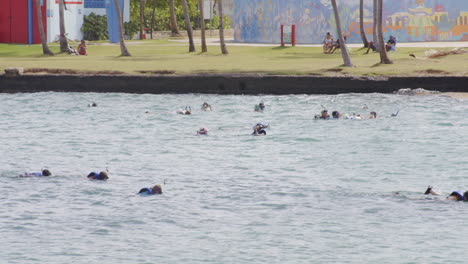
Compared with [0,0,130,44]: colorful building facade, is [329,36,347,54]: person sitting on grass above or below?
below

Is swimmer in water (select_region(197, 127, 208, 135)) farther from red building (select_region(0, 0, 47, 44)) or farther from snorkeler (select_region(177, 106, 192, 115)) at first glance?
red building (select_region(0, 0, 47, 44))

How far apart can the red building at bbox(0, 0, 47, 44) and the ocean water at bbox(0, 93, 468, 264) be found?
1105 inches

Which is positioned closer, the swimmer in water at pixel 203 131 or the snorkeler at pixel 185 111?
the swimmer in water at pixel 203 131

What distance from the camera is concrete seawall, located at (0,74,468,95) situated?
109ft

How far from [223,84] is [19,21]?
27.8m

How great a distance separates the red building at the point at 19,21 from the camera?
58.1m

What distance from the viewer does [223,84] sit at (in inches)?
1363

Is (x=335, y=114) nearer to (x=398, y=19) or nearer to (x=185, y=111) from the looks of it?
(x=185, y=111)

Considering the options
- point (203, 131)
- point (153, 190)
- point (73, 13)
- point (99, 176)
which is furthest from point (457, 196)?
point (73, 13)

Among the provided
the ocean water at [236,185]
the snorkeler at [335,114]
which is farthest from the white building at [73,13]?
the snorkeler at [335,114]

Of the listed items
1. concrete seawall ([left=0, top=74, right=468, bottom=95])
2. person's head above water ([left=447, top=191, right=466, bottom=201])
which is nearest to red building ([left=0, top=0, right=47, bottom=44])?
concrete seawall ([left=0, top=74, right=468, bottom=95])

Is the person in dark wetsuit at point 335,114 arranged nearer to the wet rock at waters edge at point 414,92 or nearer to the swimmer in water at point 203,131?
the swimmer in water at point 203,131

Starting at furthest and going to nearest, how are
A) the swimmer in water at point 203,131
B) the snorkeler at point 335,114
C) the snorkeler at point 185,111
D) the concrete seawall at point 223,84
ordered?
the concrete seawall at point 223,84
the snorkeler at point 185,111
the snorkeler at point 335,114
the swimmer in water at point 203,131

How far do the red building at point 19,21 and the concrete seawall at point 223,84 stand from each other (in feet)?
75.1
